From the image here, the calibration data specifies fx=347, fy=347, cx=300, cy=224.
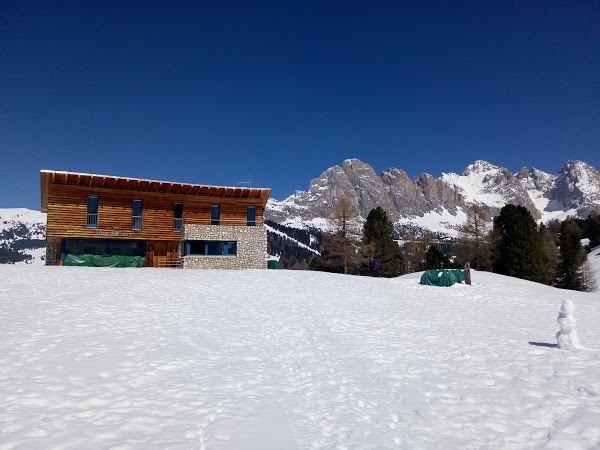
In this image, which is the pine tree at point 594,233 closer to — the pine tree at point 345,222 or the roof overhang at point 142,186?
the pine tree at point 345,222

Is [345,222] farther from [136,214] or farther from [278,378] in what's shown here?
[278,378]

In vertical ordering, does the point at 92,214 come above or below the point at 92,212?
below

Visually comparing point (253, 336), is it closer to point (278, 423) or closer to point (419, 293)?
point (278, 423)

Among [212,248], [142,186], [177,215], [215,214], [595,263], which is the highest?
[142,186]

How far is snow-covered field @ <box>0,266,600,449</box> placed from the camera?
474 centimetres

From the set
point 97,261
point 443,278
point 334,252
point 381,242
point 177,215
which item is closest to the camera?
point 443,278

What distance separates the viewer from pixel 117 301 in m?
14.0

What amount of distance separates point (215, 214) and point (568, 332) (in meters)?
33.2

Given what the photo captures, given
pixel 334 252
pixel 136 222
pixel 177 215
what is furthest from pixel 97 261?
pixel 334 252

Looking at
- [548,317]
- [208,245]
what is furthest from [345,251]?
[548,317]

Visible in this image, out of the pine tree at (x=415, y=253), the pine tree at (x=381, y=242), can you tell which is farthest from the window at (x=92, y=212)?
the pine tree at (x=415, y=253)

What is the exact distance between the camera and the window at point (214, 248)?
35.8 meters

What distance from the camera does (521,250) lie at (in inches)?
1922

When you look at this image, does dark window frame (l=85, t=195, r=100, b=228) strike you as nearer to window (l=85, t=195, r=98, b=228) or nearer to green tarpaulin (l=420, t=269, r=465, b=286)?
window (l=85, t=195, r=98, b=228)
